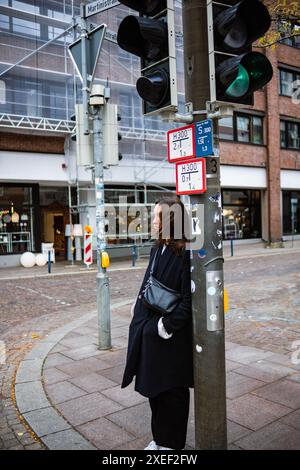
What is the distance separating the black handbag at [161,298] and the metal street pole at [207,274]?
0.14m

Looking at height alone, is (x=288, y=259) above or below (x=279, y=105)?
below

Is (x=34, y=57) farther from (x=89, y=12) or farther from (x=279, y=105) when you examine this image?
(x=279, y=105)

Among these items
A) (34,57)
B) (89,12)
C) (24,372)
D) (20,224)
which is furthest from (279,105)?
(24,372)

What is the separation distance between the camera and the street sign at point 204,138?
9.27 feet

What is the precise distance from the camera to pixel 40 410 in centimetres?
413

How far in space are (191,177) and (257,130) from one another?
80.7 feet

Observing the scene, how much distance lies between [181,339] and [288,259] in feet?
52.7

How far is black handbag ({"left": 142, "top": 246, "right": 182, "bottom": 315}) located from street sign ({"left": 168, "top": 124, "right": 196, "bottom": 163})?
886 mm

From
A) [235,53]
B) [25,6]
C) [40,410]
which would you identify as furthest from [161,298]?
[25,6]

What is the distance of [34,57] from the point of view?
17.5 metres

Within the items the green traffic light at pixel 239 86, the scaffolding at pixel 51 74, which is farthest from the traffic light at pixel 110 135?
the scaffolding at pixel 51 74

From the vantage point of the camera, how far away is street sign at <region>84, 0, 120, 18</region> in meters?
5.52

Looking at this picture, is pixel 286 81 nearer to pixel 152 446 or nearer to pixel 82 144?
pixel 82 144

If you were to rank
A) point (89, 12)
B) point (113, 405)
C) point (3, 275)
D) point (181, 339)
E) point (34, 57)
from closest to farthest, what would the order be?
1. point (181, 339)
2. point (113, 405)
3. point (89, 12)
4. point (3, 275)
5. point (34, 57)
